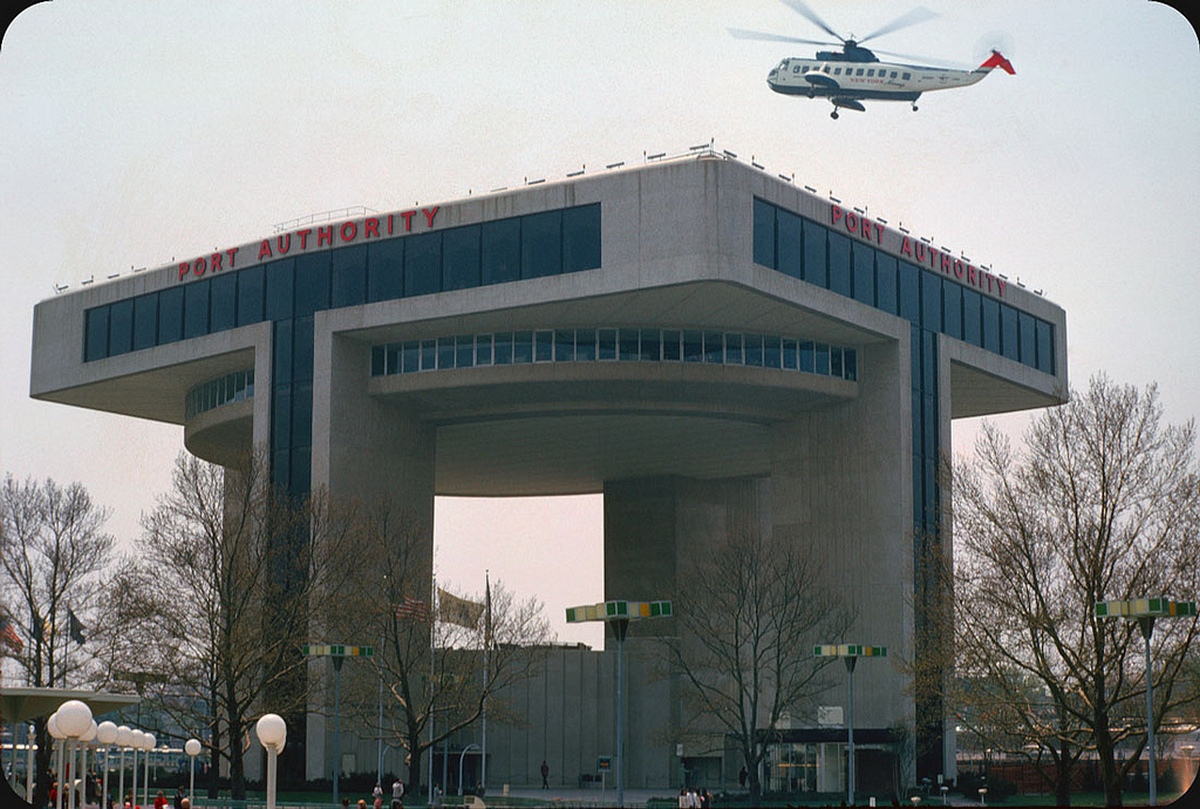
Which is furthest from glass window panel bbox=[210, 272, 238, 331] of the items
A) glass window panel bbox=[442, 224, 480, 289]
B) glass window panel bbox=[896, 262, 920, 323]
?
glass window panel bbox=[896, 262, 920, 323]

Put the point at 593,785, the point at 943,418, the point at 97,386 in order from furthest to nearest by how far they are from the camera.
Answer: the point at 593,785 → the point at 97,386 → the point at 943,418

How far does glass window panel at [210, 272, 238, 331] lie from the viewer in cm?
7231

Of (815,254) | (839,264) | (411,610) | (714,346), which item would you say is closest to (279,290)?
(411,610)

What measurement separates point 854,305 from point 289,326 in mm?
24780

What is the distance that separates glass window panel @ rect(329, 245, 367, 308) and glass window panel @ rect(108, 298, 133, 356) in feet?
42.6

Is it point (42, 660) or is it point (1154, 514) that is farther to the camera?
point (42, 660)

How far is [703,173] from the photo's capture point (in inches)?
2387

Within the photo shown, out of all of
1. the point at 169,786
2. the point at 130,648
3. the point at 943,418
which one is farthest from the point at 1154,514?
the point at 169,786

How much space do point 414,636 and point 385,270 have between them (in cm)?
1563

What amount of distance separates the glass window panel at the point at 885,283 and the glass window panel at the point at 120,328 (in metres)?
35.4

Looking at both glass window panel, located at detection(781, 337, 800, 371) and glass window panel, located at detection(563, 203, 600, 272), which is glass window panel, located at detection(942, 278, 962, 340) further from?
glass window panel, located at detection(563, 203, 600, 272)

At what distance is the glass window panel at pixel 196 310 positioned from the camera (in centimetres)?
7319

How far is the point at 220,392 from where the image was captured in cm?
7631

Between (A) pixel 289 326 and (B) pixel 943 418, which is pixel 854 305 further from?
(A) pixel 289 326
